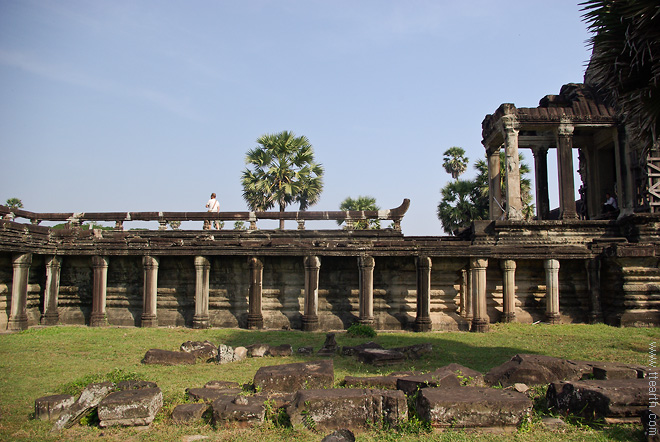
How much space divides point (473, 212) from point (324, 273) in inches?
695

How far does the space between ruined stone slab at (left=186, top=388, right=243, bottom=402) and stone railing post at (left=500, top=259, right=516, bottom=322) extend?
33.8 ft

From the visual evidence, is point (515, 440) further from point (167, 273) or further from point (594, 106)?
point (594, 106)

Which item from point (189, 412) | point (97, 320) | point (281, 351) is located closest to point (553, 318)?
point (281, 351)

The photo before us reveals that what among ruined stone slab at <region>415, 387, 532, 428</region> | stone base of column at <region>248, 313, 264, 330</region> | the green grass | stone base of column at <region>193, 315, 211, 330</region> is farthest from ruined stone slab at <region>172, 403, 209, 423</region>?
stone base of column at <region>193, 315, 211, 330</region>

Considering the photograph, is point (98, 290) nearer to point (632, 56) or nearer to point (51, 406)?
point (51, 406)

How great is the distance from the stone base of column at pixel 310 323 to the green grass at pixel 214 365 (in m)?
0.43

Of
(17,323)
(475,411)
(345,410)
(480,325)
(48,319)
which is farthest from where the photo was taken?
(48,319)

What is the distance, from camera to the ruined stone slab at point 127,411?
6277 millimetres

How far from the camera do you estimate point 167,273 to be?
1652 cm

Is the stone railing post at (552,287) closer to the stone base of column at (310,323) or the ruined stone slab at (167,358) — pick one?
the stone base of column at (310,323)

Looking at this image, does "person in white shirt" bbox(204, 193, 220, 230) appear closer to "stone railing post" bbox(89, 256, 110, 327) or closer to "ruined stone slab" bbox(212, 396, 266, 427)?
"stone railing post" bbox(89, 256, 110, 327)

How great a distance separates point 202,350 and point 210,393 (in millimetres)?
3534

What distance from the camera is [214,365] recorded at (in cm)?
1002

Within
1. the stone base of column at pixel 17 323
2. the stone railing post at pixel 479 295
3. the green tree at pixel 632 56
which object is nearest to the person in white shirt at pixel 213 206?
the stone base of column at pixel 17 323
